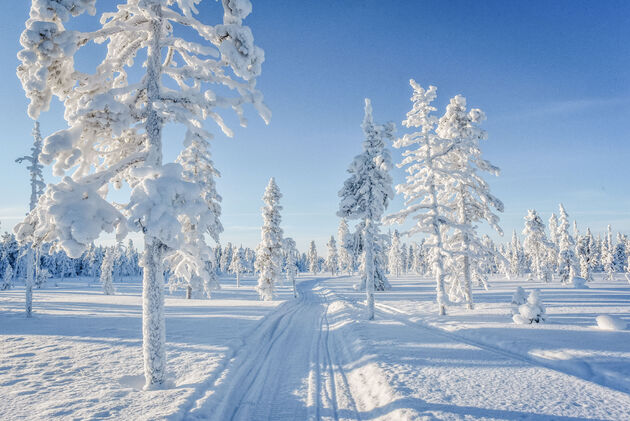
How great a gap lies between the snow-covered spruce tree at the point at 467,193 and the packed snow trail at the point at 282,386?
1253cm

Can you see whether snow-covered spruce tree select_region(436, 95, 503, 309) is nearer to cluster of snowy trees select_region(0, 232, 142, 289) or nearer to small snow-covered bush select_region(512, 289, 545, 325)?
small snow-covered bush select_region(512, 289, 545, 325)

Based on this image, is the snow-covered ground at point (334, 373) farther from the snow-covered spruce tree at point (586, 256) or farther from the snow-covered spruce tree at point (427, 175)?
the snow-covered spruce tree at point (586, 256)

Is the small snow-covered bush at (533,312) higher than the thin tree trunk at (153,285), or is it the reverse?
the thin tree trunk at (153,285)

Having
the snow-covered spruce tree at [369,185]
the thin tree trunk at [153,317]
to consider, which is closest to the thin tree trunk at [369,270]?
the snow-covered spruce tree at [369,185]

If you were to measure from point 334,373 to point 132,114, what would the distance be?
28.8 ft

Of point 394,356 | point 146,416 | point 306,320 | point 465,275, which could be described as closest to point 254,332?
point 306,320

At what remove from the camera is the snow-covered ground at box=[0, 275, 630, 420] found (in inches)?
238

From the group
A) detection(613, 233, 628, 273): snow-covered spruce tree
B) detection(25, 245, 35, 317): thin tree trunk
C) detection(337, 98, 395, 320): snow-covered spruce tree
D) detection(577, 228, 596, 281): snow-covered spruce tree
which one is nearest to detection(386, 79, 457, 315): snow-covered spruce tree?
detection(337, 98, 395, 320): snow-covered spruce tree

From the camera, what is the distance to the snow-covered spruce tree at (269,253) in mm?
32500

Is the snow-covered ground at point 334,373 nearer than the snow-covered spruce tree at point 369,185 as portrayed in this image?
Yes

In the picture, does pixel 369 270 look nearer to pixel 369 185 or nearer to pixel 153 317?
pixel 369 185

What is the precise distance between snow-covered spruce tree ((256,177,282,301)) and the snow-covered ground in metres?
17.3

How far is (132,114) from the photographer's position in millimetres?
7117

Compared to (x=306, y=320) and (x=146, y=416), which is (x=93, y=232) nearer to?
(x=146, y=416)
